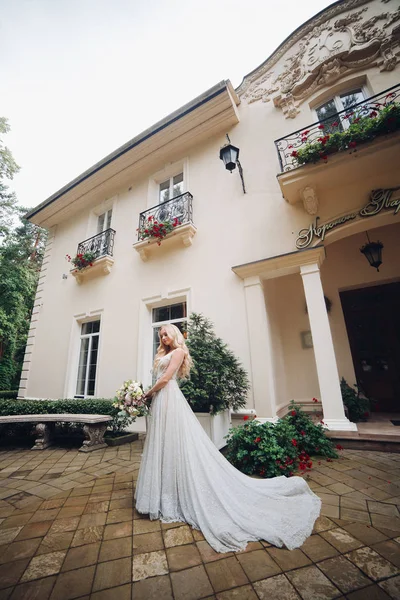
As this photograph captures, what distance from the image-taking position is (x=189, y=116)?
6816 millimetres

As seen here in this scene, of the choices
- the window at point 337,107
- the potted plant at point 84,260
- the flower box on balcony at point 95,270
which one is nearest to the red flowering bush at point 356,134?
the window at point 337,107

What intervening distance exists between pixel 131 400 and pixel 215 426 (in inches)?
81.4

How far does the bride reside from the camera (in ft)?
6.51

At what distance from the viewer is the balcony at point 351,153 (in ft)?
13.7

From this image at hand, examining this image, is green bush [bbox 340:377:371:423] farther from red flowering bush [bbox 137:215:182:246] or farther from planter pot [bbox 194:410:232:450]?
red flowering bush [bbox 137:215:182:246]

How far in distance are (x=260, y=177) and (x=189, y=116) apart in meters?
2.91

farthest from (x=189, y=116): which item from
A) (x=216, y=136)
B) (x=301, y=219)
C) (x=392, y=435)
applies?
(x=392, y=435)

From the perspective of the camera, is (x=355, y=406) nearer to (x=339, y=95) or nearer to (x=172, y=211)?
(x=172, y=211)

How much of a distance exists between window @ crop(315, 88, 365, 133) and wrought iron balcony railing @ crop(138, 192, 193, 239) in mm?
3557

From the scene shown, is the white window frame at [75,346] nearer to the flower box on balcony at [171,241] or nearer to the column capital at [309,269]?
the flower box on balcony at [171,241]

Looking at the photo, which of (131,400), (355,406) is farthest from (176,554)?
(355,406)

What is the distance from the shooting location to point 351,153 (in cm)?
436

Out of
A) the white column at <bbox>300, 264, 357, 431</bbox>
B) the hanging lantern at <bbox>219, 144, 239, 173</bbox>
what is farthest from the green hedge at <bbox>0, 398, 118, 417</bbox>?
the hanging lantern at <bbox>219, 144, 239, 173</bbox>

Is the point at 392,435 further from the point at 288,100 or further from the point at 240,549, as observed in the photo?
the point at 288,100
